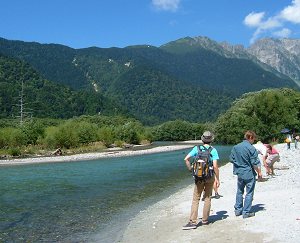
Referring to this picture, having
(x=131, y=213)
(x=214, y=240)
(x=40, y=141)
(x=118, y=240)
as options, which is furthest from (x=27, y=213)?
(x=40, y=141)

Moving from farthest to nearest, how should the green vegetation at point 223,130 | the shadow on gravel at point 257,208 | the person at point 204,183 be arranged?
1. the green vegetation at point 223,130
2. the shadow on gravel at point 257,208
3. the person at point 204,183

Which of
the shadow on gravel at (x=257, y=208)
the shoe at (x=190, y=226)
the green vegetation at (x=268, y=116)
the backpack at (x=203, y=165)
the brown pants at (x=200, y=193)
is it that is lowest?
the shoe at (x=190, y=226)

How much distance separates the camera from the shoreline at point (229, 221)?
38.0ft

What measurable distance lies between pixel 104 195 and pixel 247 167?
44.4 ft

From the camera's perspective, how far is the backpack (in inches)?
489

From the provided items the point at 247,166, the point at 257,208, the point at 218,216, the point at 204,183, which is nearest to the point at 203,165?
the point at 204,183

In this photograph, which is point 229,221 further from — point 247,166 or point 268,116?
point 268,116

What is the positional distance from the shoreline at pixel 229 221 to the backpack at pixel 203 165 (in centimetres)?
173

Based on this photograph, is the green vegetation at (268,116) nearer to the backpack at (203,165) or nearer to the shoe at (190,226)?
the shoe at (190,226)

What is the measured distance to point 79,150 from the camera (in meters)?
96.0

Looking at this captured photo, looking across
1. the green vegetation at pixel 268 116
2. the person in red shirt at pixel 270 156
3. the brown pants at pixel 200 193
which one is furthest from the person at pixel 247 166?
the green vegetation at pixel 268 116

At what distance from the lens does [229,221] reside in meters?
13.5

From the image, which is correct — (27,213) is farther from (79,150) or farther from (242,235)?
(79,150)

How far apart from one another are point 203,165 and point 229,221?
243 cm
